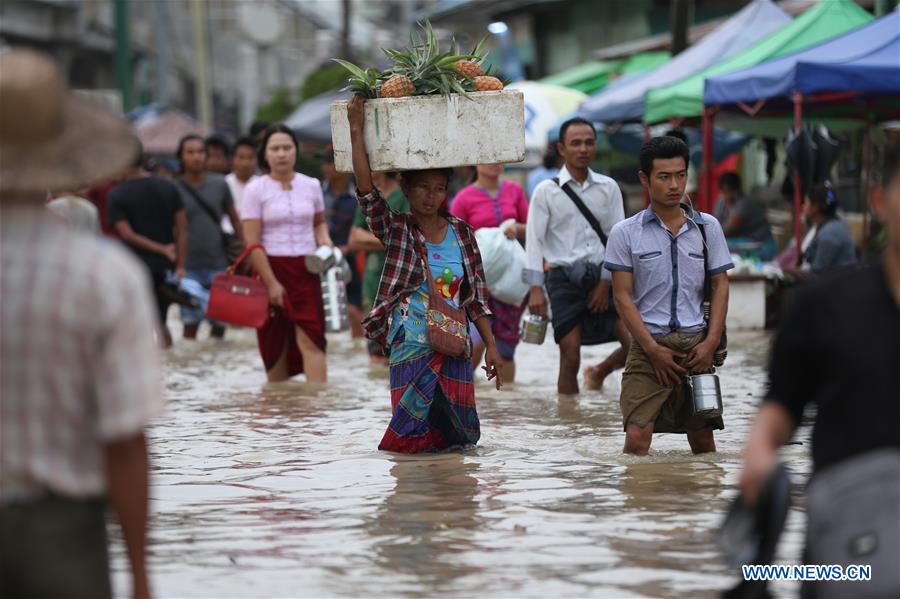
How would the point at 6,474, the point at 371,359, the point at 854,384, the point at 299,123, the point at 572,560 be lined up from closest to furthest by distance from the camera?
the point at 6,474
the point at 854,384
the point at 572,560
the point at 371,359
the point at 299,123

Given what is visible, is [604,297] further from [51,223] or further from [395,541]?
[51,223]

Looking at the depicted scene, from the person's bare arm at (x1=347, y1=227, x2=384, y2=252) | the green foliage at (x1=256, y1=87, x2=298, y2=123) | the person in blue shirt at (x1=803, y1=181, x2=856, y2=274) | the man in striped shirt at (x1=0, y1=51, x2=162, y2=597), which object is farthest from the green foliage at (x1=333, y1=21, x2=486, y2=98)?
the green foliage at (x1=256, y1=87, x2=298, y2=123)

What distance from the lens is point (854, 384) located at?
3842 mm

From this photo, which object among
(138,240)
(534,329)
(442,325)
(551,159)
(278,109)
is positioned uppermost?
(278,109)

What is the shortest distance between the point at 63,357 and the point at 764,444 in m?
1.59

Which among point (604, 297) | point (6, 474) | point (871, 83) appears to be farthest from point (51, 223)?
point (871, 83)

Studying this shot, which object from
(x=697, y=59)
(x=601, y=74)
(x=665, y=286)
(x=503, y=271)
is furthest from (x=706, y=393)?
(x=601, y=74)

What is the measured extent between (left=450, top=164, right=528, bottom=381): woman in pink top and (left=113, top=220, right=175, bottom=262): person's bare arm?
3553mm

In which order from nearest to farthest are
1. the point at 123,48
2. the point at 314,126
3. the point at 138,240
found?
1. the point at 138,240
2. the point at 314,126
3. the point at 123,48

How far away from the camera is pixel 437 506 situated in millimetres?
6965

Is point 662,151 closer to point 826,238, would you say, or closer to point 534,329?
point 534,329

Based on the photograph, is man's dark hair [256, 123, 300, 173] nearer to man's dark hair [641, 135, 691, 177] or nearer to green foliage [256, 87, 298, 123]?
man's dark hair [641, 135, 691, 177]

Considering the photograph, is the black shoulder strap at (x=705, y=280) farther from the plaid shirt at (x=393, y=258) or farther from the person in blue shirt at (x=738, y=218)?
the person in blue shirt at (x=738, y=218)

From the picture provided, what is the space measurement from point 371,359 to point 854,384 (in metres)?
10.0
